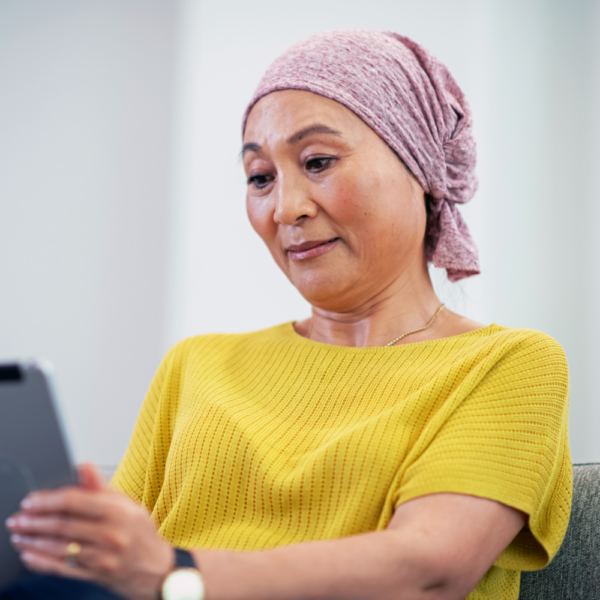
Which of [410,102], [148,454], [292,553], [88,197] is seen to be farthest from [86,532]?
[88,197]

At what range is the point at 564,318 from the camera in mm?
2109

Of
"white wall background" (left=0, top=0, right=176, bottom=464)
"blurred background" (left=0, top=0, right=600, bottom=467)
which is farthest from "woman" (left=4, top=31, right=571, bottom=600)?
"white wall background" (left=0, top=0, right=176, bottom=464)

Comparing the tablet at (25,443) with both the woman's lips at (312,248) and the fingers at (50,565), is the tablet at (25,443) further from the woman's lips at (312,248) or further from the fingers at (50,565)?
the woman's lips at (312,248)

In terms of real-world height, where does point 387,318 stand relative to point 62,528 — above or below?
below

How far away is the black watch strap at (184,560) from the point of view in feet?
2.09

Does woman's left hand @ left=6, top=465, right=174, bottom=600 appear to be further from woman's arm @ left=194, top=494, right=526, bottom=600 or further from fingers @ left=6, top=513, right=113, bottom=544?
woman's arm @ left=194, top=494, right=526, bottom=600

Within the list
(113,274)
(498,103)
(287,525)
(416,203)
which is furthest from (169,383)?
(498,103)

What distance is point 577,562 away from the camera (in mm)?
1049

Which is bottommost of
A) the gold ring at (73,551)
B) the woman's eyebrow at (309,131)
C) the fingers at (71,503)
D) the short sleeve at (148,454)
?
the short sleeve at (148,454)

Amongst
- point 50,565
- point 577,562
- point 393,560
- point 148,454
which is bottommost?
point 577,562

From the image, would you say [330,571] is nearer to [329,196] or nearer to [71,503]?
[71,503]

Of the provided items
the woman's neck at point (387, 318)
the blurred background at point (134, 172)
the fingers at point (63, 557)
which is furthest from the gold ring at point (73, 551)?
the blurred background at point (134, 172)

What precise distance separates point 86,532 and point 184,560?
12 centimetres

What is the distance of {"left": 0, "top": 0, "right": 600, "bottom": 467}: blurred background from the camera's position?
2.36 meters
